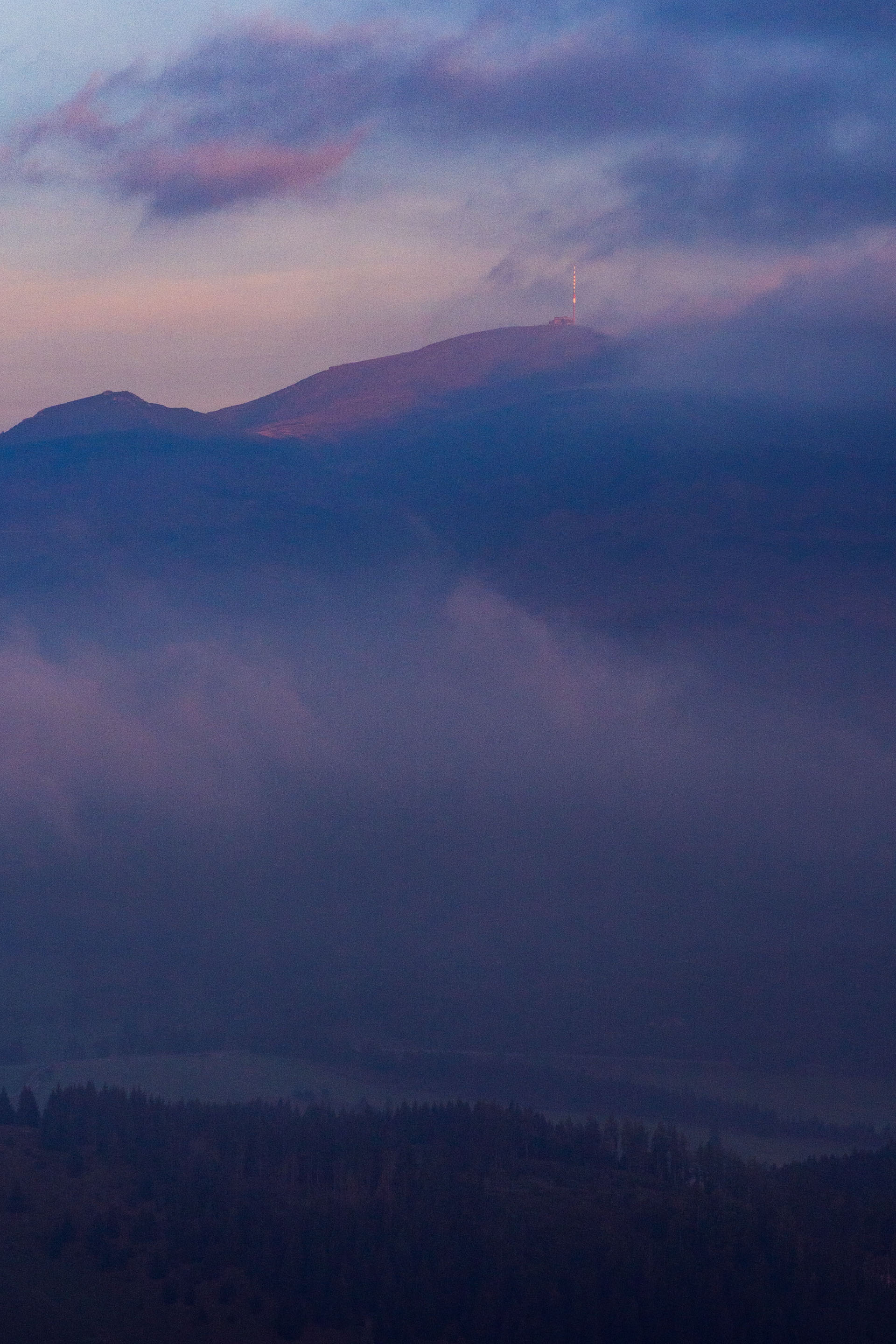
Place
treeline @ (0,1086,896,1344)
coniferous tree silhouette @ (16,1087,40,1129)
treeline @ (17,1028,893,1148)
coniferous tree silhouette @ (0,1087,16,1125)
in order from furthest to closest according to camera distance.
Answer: treeline @ (17,1028,893,1148) < coniferous tree silhouette @ (16,1087,40,1129) < coniferous tree silhouette @ (0,1087,16,1125) < treeline @ (0,1086,896,1344)

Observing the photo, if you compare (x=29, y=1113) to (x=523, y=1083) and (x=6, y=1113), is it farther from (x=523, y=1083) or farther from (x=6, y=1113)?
(x=523, y=1083)

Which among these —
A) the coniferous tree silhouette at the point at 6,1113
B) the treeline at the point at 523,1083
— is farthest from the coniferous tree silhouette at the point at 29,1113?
the treeline at the point at 523,1083

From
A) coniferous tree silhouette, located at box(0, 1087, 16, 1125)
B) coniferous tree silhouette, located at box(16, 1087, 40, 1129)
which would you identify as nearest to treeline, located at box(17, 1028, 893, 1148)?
coniferous tree silhouette, located at box(16, 1087, 40, 1129)

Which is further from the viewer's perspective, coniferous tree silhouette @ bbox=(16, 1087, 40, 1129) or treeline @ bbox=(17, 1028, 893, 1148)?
treeline @ bbox=(17, 1028, 893, 1148)

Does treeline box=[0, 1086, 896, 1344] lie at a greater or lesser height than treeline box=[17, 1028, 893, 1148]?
greater

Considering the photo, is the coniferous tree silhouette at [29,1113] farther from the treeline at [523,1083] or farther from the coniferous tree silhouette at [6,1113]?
the treeline at [523,1083]

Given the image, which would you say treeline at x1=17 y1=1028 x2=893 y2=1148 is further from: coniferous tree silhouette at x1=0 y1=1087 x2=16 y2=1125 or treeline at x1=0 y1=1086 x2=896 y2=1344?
coniferous tree silhouette at x1=0 y1=1087 x2=16 y2=1125

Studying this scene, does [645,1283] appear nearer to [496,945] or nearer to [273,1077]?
[273,1077]

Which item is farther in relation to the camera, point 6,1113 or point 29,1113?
point 29,1113

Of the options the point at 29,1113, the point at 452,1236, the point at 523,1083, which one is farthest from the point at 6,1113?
the point at 523,1083

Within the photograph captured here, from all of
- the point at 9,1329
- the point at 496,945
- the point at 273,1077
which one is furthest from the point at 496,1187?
the point at 496,945
